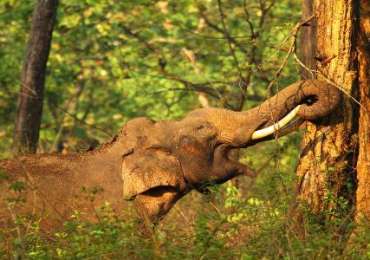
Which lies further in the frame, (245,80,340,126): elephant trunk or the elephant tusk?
the elephant tusk

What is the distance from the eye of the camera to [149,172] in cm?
995

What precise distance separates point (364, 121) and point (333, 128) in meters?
0.29

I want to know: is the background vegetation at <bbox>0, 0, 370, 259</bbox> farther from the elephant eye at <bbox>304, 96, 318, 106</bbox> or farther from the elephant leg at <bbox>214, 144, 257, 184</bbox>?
the elephant eye at <bbox>304, 96, 318, 106</bbox>

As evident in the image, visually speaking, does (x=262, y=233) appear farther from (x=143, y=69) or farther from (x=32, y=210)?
(x=143, y=69)

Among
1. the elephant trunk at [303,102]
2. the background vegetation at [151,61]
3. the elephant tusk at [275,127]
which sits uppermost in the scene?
the elephant trunk at [303,102]

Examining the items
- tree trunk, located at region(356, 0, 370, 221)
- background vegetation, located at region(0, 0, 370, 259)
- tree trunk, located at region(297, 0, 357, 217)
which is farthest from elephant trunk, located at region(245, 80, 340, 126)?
background vegetation, located at region(0, 0, 370, 259)

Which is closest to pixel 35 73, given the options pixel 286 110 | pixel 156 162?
pixel 156 162

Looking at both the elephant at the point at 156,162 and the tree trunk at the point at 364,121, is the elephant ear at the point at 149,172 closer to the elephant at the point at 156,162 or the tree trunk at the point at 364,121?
the elephant at the point at 156,162

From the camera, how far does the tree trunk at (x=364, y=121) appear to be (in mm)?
9586

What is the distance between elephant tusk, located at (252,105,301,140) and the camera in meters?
9.80

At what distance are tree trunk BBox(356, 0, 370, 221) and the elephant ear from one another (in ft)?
5.15

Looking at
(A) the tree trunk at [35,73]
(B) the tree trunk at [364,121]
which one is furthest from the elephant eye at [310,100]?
(A) the tree trunk at [35,73]

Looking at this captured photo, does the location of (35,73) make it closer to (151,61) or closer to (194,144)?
(194,144)

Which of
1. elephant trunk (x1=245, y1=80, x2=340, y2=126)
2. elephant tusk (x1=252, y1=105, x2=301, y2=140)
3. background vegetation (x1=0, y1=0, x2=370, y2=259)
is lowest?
background vegetation (x1=0, y1=0, x2=370, y2=259)
